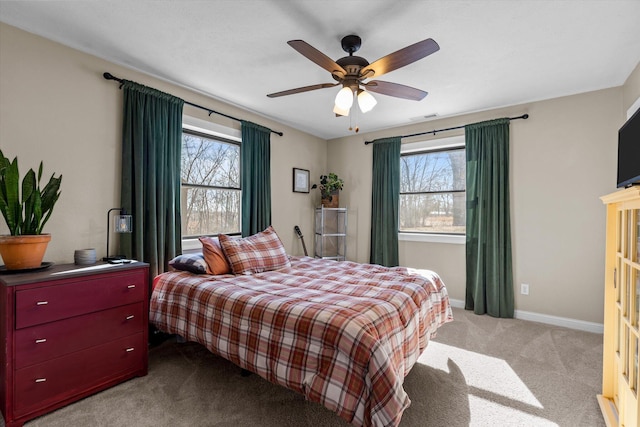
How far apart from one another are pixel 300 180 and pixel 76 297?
312 centimetres

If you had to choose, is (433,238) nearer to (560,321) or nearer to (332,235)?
(332,235)

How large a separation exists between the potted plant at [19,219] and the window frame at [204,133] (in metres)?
1.30

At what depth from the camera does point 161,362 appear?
241 cm

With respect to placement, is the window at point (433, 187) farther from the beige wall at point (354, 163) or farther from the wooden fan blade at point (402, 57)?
the wooden fan blade at point (402, 57)

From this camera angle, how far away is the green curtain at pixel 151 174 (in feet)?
8.48

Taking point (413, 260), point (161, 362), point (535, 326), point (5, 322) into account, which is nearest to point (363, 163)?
point (413, 260)

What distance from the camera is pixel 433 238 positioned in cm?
404

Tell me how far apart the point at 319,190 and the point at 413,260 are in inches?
71.9

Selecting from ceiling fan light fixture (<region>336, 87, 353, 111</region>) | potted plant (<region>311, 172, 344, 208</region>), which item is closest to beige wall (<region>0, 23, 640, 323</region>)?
potted plant (<region>311, 172, 344, 208</region>)

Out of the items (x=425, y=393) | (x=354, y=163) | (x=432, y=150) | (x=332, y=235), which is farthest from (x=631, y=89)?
(x=332, y=235)

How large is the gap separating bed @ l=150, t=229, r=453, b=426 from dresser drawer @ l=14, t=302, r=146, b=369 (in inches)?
11.5

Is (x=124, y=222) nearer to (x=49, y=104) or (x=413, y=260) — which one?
(x=49, y=104)

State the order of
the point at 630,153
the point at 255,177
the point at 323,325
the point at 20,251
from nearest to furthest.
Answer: the point at 323,325, the point at 630,153, the point at 20,251, the point at 255,177

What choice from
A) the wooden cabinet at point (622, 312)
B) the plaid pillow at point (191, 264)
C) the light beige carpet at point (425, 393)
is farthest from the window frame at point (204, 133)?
the wooden cabinet at point (622, 312)
